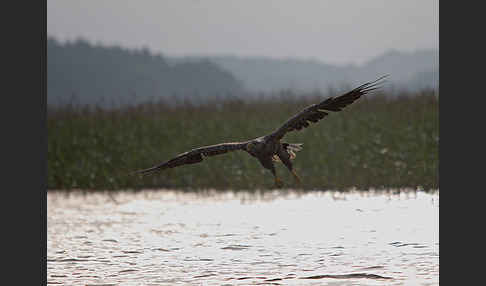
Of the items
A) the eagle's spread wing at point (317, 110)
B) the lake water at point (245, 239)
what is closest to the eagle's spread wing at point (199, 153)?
the eagle's spread wing at point (317, 110)

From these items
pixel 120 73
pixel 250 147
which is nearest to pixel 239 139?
pixel 250 147

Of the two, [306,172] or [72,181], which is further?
[72,181]

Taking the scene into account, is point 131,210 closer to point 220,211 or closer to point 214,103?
point 220,211

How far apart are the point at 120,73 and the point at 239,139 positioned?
90.4 m

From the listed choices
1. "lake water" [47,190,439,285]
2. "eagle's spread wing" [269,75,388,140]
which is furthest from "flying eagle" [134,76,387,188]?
"lake water" [47,190,439,285]

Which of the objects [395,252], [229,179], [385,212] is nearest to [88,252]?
[395,252]

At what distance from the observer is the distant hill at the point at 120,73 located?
4109 inches

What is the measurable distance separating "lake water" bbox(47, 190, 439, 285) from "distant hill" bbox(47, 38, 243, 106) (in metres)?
81.4

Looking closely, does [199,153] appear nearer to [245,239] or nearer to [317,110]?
[317,110]

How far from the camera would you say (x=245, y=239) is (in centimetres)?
1543

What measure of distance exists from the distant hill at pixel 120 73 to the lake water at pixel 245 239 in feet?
267

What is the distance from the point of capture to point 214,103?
2861cm

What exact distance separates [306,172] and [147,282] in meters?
12.8

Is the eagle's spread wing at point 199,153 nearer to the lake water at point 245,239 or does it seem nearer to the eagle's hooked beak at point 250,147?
the eagle's hooked beak at point 250,147
